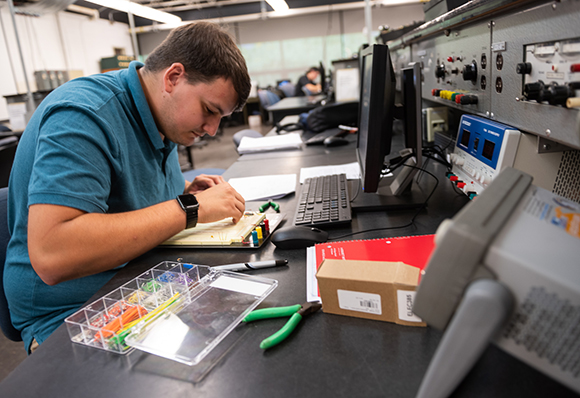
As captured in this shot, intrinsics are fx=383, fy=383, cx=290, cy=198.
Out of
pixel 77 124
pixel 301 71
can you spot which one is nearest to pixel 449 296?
pixel 77 124

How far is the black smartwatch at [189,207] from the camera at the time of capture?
3.04 ft

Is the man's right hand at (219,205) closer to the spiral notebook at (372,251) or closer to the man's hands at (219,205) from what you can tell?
the man's hands at (219,205)

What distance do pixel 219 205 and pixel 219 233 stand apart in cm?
7

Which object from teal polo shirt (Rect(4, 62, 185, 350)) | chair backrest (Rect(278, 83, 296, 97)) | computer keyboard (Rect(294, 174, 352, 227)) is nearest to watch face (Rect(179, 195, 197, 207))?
teal polo shirt (Rect(4, 62, 185, 350))

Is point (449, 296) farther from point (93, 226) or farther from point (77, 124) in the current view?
point (77, 124)

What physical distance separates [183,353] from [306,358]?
Answer: 7.2 inches

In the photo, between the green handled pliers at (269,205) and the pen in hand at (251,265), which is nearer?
the pen in hand at (251,265)

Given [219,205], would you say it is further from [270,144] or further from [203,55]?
[270,144]

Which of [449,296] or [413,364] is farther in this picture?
[413,364]

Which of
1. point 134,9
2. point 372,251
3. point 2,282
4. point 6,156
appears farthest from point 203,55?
point 134,9

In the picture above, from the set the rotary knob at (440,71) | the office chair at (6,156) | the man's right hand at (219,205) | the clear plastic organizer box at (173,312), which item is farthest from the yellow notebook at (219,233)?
the office chair at (6,156)

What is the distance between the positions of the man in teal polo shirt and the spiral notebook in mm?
295

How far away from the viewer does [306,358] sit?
0.54 m

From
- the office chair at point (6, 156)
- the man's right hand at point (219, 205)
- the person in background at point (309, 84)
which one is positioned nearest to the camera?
the man's right hand at point (219, 205)
